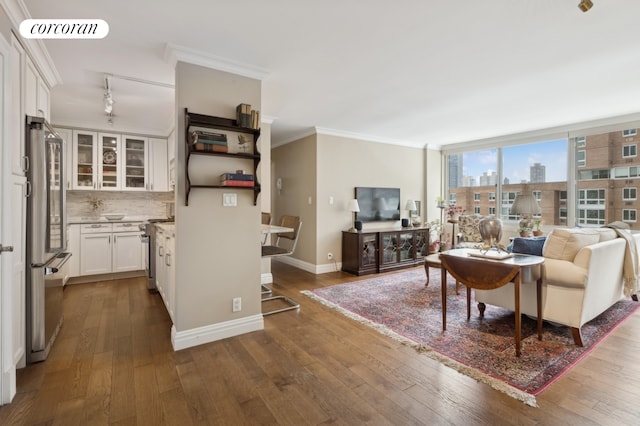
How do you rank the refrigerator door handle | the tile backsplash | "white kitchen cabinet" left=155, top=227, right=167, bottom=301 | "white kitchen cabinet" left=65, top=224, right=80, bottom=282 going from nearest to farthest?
1. the refrigerator door handle
2. "white kitchen cabinet" left=155, top=227, right=167, bottom=301
3. "white kitchen cabinet" left=65, top=224, right=80, bottom=282
4. the tile backsplash

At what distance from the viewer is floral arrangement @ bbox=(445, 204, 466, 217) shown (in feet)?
19.9

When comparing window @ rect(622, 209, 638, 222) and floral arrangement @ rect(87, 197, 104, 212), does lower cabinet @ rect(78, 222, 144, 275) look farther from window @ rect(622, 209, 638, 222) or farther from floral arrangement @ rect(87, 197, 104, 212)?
window @ rect(622, 209, 638, 222)

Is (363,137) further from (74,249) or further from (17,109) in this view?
(74,249)

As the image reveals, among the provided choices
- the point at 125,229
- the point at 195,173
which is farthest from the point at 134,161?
the point at 195,173

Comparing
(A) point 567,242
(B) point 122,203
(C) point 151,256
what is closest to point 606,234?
(A) point 567,242

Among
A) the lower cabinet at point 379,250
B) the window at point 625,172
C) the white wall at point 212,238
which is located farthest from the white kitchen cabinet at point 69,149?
the window at point 625,172

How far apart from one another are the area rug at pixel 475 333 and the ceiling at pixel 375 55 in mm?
2416

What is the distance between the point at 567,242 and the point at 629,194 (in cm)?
295

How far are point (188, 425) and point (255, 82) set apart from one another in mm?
2682

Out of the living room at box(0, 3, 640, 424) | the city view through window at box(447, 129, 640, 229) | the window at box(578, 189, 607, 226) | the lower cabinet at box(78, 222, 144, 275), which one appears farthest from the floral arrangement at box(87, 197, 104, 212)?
the window at box(578, 189, 607, 226)

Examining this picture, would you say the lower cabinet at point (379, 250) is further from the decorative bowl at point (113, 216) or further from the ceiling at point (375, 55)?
the decorative bowl at point (113, 216)

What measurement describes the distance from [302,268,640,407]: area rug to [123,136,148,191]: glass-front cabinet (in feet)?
11.2

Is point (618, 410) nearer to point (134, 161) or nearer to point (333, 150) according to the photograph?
point (333, 150)

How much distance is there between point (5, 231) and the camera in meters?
1.74
